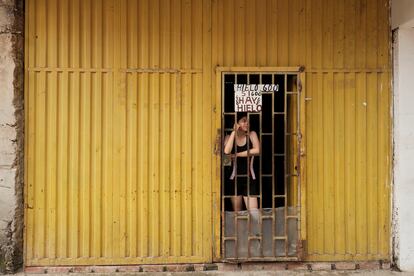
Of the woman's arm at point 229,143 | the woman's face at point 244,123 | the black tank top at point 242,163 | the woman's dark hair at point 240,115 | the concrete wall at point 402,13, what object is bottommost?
the black tank top at point 242,163

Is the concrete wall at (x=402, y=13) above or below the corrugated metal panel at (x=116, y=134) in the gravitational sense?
above

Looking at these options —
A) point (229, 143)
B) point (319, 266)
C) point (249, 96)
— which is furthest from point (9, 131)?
point (319, 266)

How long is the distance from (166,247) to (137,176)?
88 centimetres

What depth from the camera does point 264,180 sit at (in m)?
5.95

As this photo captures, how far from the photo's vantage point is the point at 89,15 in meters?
5.84

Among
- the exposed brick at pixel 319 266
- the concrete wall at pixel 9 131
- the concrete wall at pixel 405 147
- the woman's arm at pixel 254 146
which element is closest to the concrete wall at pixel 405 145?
the concrete wall at pixel 405 147

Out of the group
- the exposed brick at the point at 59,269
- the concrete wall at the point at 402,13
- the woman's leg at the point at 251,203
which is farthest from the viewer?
the woman's leg at the point at 251,203

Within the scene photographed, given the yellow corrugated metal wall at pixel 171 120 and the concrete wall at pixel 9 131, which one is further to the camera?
the yellow corrugated metal wall at pixel 171 120

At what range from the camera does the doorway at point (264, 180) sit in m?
5.90

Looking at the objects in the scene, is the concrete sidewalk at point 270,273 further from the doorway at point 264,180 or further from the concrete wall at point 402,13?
the concrete wall at point 402,13

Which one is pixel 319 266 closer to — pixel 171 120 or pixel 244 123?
pixel 244 123

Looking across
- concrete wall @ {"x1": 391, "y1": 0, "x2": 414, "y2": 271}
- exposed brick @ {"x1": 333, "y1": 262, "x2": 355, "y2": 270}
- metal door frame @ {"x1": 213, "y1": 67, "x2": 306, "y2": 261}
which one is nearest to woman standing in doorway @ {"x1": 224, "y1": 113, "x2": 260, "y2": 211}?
metal door frame @ {"x1": 213, "y1": 67, "x2": 306, "y2": 261}

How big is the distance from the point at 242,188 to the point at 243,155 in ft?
1.25

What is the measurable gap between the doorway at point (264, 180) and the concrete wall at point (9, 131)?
2.28 meters
